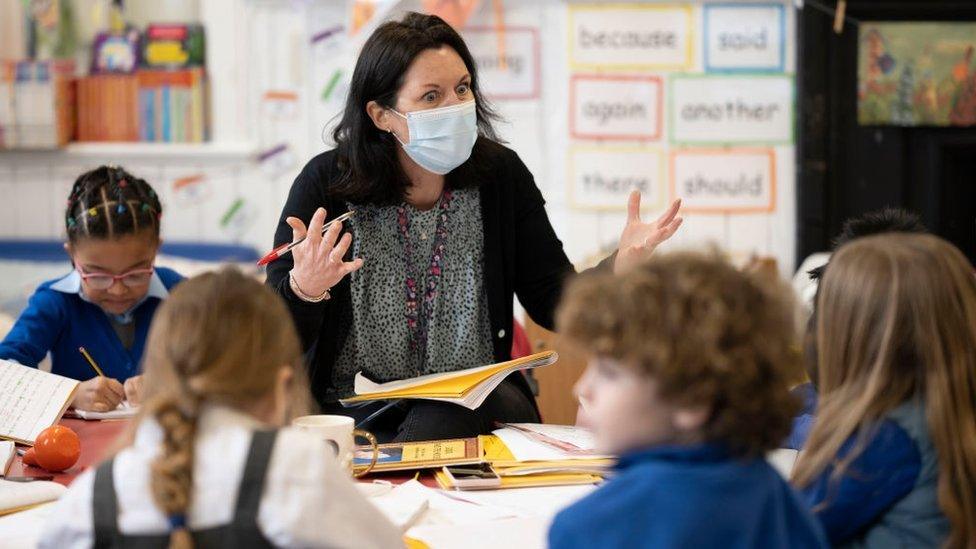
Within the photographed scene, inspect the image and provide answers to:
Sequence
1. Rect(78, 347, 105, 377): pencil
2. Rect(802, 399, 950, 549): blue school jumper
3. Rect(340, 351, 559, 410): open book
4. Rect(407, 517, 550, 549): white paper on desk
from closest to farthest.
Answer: Rect(802, 399, 950, 549): blue school jumper
Rect(407, 517, 550, 549): white paper on desk
Rect(340, 351, 559, 410): open book
Rect(78, 347, 105, 377): pencil

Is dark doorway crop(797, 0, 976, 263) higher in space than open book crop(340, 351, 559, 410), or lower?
higher

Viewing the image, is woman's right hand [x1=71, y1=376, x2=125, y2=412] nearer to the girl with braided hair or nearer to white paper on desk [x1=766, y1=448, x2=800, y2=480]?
the girl with braided hair

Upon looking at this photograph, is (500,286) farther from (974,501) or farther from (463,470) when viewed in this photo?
(974,501)

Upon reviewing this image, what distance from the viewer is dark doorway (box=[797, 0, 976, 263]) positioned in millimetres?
3408

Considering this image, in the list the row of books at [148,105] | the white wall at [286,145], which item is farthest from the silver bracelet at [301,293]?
the row of books at [148,105]

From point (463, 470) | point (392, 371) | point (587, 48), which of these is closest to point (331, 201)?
point (392, 371)

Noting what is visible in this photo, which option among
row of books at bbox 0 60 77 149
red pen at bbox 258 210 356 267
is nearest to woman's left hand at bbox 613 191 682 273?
red pen at bbox 258 210 356 267

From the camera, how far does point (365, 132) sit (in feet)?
7.00

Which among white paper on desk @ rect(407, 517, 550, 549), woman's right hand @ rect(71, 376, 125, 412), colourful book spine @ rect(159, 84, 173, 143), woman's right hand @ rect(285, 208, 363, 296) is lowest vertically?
white paper on desk @ rect(407, 517, 550, 549)

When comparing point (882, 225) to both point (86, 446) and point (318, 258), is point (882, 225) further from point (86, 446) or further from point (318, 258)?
point (86, 446)

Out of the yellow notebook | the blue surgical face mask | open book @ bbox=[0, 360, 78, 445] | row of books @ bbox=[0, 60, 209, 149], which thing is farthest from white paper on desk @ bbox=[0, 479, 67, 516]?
row of books @ bbox=[0, 60, 209, 149]

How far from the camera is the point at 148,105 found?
354cm

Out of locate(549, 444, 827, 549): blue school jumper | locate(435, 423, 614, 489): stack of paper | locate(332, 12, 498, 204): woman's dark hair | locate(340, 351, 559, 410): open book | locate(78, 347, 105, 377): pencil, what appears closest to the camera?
locate(549, 444, 827, 549): blue school jumper

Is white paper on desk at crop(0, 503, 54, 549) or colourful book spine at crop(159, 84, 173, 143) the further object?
colourful book spine at crop(159, 84, 173, 143)
